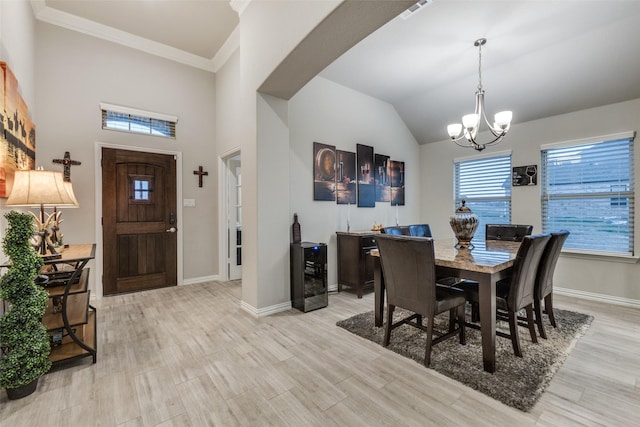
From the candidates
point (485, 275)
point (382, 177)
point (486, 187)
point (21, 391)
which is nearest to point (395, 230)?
point (485, 275)

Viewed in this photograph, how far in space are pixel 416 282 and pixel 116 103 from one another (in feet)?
14.4

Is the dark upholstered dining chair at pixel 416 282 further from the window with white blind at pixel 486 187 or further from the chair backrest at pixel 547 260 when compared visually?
the window with white blind at pixel 486 187

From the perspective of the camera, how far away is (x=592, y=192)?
3.65 metres

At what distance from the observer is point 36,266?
Result: 176 cm

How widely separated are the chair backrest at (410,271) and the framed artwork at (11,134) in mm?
2804

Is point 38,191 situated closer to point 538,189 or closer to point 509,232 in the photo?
point 509,232

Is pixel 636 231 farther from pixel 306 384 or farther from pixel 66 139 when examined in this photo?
pixel 66 139

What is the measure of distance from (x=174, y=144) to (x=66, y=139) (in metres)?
1.23

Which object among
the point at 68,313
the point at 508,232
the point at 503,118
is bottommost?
the point at 68,313

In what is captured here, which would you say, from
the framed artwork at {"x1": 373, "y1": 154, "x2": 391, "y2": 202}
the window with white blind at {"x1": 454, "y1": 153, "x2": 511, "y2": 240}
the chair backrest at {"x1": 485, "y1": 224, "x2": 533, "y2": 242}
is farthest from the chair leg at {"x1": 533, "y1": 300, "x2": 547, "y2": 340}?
the framed artwork at {"x1": 373, "y1": 154, "x2": 391, "y2": 202}

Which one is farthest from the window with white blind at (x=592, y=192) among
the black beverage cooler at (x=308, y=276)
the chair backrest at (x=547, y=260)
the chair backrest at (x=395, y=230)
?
the black beverage cooler at (x=308, y=276)

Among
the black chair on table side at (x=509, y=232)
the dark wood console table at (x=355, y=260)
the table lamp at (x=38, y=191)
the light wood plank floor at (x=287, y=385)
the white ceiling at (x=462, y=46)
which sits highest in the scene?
the white ceiling at (x=462, y=46)

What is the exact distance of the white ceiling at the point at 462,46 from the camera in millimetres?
2732

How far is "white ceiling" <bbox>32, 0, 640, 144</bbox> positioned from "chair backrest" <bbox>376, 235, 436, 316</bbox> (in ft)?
7.48
